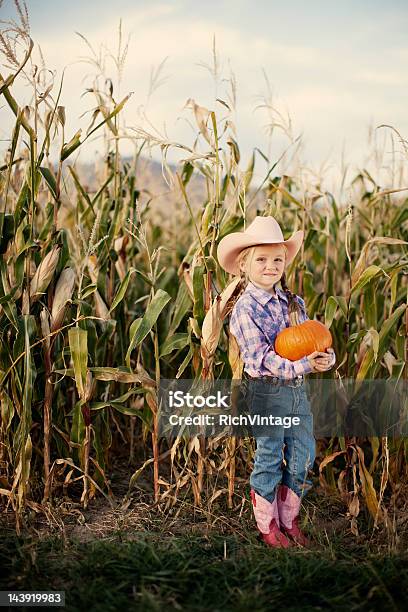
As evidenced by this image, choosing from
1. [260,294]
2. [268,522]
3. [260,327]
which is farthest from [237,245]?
[268,522]

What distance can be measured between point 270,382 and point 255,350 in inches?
8.1

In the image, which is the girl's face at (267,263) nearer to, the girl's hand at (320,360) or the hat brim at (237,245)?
the hat brim at (237,245)

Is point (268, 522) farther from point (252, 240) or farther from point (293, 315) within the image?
point (252, 240)

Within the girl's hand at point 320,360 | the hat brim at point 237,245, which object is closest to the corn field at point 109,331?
the hat brim at point 237,245

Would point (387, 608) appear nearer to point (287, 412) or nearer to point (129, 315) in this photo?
point (287, 412)

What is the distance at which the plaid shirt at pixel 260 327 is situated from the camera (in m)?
2.92

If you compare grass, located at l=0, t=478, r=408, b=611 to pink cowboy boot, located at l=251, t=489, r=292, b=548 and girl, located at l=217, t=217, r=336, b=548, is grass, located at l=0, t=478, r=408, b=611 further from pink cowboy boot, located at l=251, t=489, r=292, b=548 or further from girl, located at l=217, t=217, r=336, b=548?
girl, located at l=217, t=217, r=336, b=548

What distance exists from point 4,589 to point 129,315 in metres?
1.88

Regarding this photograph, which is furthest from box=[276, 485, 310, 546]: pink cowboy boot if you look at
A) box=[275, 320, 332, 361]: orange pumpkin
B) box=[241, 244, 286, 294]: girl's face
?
box=[241, 244, 286, 294]: girl's face

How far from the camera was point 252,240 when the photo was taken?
3.02 metres

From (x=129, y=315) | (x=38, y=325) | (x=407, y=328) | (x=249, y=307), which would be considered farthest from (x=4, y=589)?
(x=407, y=328)

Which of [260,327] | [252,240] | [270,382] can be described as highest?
[252,240]

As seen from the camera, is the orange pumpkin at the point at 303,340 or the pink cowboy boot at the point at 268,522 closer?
the orange pumpkin at the point at 303,340

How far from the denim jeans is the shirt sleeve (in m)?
0.14
